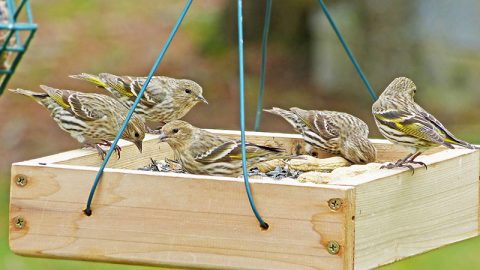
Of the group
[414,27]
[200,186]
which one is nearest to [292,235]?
[200,186]

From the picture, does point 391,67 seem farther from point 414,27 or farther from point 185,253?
point 185,253

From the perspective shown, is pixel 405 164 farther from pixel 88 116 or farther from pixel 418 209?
pixel 88 116

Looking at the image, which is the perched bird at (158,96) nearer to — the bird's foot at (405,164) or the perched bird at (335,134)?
the perched bird at (335,134)

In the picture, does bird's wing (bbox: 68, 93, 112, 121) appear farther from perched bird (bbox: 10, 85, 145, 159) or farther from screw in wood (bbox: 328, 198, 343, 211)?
screw in wood (bbox: 328, 198, 343, 211)

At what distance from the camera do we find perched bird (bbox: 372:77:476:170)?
7062 mm

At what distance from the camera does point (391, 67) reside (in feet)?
52.7

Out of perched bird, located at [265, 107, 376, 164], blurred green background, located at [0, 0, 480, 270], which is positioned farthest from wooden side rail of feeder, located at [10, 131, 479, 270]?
blurred green background, located at [0, 0, 480, 270]

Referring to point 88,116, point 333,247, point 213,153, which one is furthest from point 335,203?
point 88,116

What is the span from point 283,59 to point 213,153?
1075 cm

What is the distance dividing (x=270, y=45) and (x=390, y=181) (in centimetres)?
1152

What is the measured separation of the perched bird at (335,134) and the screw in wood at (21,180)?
2249 mm

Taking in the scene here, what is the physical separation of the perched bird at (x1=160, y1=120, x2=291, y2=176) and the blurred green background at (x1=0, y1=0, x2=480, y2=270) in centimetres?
746

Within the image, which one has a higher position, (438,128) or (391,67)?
(438,128)

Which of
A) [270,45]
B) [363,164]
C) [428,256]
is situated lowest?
[428,256]
